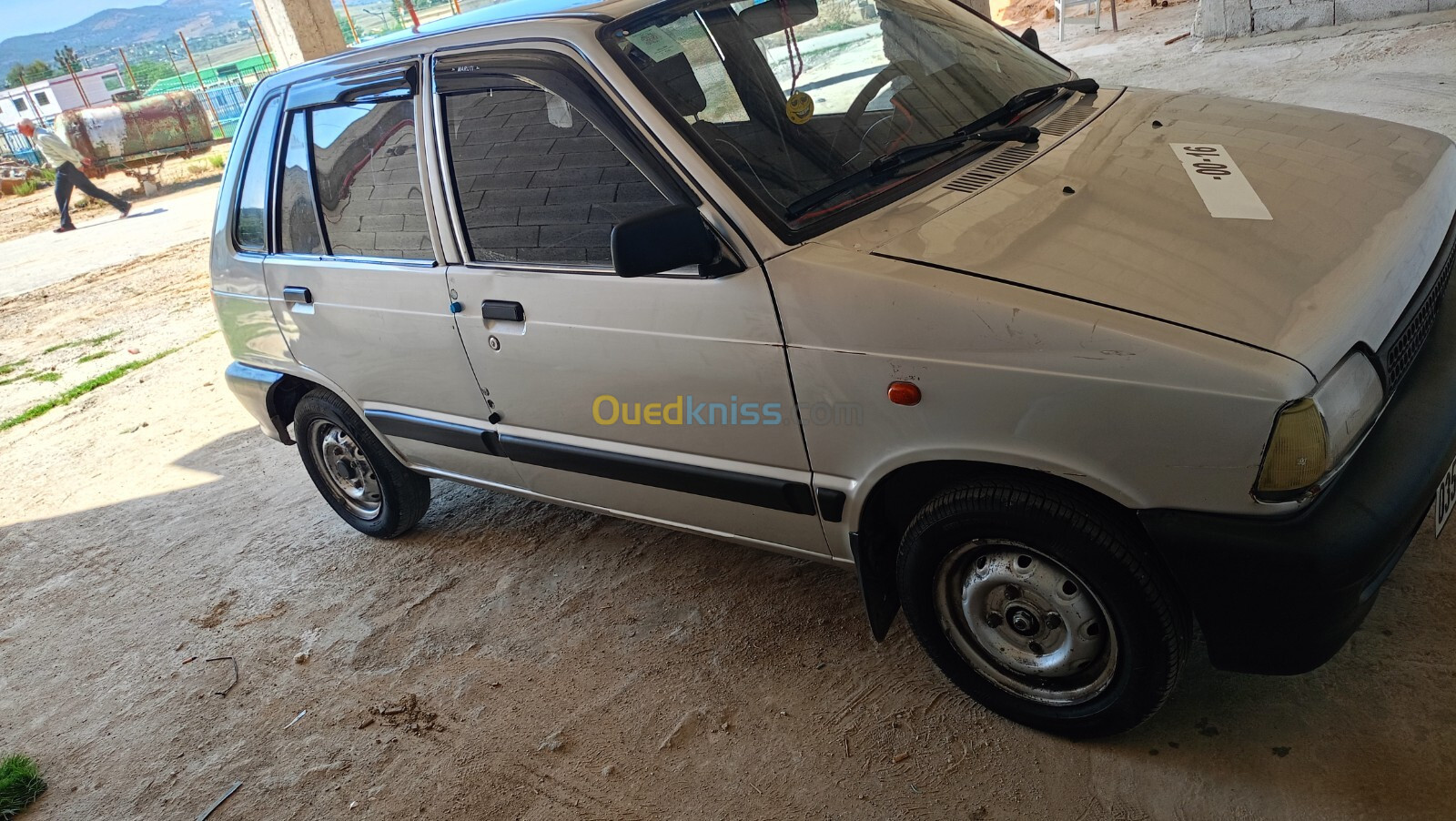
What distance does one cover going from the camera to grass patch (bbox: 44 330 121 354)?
9.05 metres

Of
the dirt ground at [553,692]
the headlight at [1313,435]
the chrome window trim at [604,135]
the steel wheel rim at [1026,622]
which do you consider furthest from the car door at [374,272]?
the headlight at [1313,435]

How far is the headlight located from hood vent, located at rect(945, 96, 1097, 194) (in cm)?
93

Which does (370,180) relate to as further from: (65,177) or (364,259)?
(65,177)

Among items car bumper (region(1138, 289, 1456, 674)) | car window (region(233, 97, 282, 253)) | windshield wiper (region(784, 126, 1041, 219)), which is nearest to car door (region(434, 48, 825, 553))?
windshield wiper (region(784, 126, 1041, 219))

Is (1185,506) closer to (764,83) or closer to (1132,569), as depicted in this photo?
(1132,569)

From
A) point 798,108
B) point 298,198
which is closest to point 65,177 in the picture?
point 298,198

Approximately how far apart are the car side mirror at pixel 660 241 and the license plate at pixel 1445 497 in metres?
1.69

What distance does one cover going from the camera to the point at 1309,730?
2.25 meters

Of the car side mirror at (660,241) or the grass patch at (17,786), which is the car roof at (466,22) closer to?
the car side mirror at (660,241)

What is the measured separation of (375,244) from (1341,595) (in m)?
→ 2.90

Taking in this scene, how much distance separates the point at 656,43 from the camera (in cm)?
261

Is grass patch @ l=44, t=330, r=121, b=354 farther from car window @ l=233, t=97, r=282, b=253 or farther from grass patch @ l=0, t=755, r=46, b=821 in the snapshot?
grass patch @ l=0, t=755, r=46, b=821

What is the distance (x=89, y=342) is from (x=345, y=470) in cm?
670

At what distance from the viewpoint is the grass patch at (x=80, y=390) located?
716 cm
